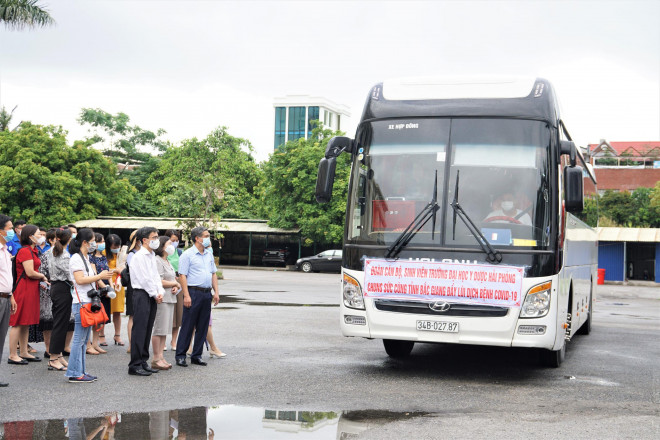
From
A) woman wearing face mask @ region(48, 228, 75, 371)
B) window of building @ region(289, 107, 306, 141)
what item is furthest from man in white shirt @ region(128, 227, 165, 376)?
window of building @ region(289, 107, 306, 141)

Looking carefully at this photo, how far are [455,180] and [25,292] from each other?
5638mm

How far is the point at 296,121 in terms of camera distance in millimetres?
111875

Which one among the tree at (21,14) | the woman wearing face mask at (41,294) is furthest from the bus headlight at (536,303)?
the tree at (21,14)

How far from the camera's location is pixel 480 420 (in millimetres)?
6953

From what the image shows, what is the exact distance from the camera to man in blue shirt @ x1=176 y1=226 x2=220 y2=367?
385 inches

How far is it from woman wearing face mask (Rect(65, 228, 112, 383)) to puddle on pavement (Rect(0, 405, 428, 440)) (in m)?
1.86

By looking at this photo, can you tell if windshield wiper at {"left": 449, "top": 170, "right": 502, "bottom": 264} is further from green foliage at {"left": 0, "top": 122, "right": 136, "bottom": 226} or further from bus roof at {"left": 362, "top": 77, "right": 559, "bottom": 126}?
green foliage at {"left": 0, "top": 122, "right": 136, "bottom": 226}

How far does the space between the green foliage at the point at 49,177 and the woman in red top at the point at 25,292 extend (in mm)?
39224

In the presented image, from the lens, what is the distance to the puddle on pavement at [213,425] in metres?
6.20

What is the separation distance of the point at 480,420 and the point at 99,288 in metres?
4.91

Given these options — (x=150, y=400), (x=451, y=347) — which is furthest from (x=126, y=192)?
(x=150, y=400)

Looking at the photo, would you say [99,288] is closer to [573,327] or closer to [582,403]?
[582,403]

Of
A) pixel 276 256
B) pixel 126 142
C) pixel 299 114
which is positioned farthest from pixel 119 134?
pixel 299 114

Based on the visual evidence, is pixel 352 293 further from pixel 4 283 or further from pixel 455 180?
pixel 4 283
